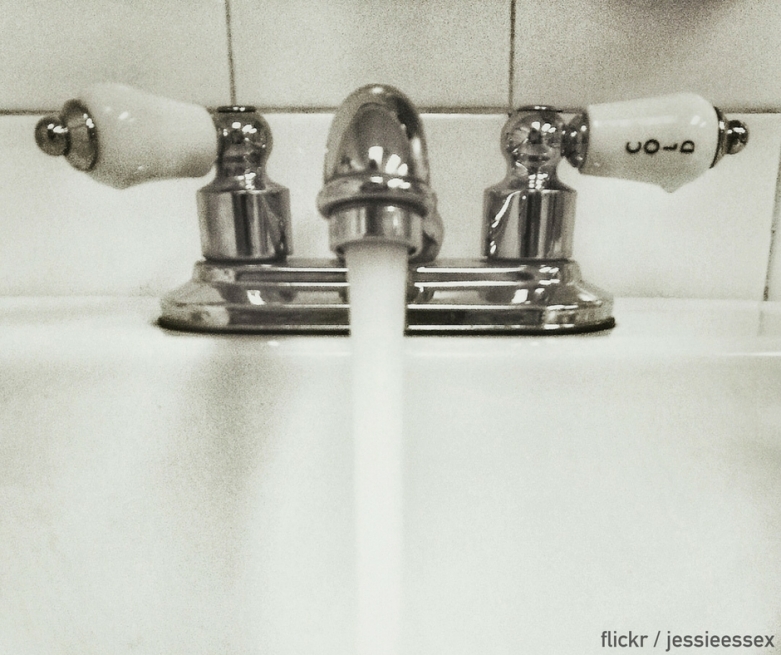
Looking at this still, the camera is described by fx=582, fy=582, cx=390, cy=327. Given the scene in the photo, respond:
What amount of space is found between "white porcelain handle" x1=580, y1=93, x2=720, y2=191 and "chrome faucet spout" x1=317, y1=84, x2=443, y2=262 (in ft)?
0.32

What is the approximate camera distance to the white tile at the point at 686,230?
1.18 ft

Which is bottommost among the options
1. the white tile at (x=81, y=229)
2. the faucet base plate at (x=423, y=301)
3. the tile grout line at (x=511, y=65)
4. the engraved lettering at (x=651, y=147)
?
the faucet base plate at (x=423, y=301)

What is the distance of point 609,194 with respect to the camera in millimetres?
364

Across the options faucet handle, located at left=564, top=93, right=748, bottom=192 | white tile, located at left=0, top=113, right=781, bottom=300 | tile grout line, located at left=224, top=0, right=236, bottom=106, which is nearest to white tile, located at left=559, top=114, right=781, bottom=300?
white tile, located at left=0, top=113, right=781, bottom=300

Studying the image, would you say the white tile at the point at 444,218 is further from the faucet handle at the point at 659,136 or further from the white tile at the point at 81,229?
the faucet handle at the point at 659,136

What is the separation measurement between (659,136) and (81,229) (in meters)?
0.34

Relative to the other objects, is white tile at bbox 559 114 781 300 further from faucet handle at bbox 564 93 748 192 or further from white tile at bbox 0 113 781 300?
faucet handle at bbox 564 93 748 192

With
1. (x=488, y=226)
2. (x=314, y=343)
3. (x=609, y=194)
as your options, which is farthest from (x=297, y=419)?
(x=609, y=194)

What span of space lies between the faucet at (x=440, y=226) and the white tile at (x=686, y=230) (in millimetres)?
86

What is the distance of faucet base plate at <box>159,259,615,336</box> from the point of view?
0.28 metres

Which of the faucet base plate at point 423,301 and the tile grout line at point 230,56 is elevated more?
the tile grout line at point 230,56

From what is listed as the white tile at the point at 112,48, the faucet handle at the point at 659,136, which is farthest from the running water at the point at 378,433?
the white tile at the point at 112,48

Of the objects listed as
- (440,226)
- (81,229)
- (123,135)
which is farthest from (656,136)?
(81,229)

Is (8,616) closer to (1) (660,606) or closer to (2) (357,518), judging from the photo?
(2) (357,518)
